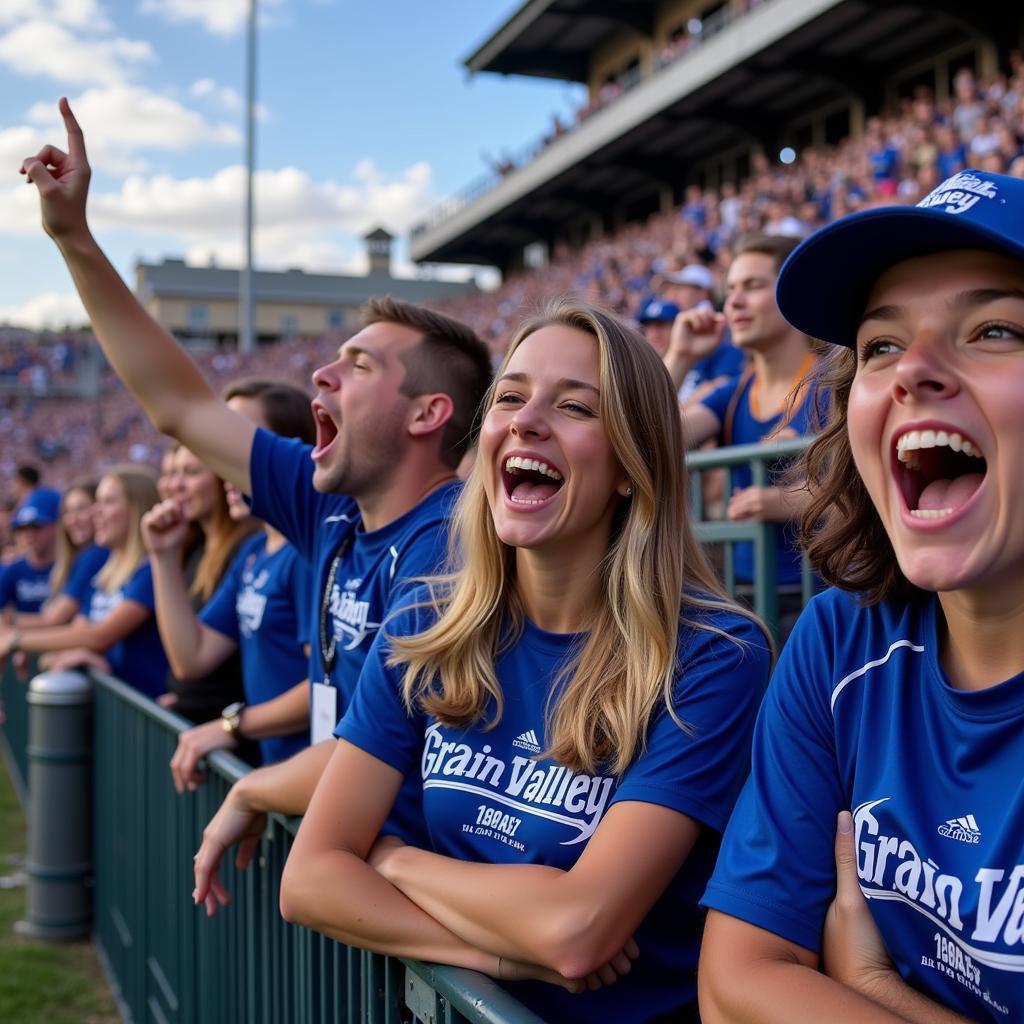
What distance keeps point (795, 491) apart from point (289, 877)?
1161 mm

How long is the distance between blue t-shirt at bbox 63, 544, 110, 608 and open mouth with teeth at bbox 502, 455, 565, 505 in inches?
208

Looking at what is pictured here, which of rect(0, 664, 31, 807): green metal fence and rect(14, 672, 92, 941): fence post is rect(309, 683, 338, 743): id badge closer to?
rect(14, 672, 92, 941): fence post

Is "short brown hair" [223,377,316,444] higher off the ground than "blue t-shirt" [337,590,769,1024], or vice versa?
"short brown hair" [223,377,316,444]

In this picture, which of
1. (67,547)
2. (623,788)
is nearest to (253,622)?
(623,788)

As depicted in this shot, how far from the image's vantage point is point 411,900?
6.21 feet

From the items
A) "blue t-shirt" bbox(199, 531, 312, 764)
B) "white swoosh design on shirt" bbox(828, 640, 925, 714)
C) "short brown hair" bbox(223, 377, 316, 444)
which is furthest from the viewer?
"short brown hair" bbox(223, 377, 316, 444)

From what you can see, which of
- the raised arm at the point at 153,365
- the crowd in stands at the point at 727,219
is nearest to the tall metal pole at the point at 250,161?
the crowd in stands at the point at 727,219

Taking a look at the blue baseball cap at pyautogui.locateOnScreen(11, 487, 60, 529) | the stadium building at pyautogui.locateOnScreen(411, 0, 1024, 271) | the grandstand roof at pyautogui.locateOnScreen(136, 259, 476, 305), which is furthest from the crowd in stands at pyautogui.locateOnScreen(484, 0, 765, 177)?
the grandstand roof at pyautogui.locateOnScreen(136, 259, 476, 305)

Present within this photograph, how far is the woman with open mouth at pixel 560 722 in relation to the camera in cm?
178

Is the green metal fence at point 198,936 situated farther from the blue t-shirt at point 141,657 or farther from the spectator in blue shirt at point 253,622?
the blue t-shirt at point 141,657

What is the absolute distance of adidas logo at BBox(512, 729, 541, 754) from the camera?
1987 mm

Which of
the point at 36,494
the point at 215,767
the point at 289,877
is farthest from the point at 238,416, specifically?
the point at 36,494

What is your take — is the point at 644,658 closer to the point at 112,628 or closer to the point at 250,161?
the point at 112,628

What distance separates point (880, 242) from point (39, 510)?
8.00m
